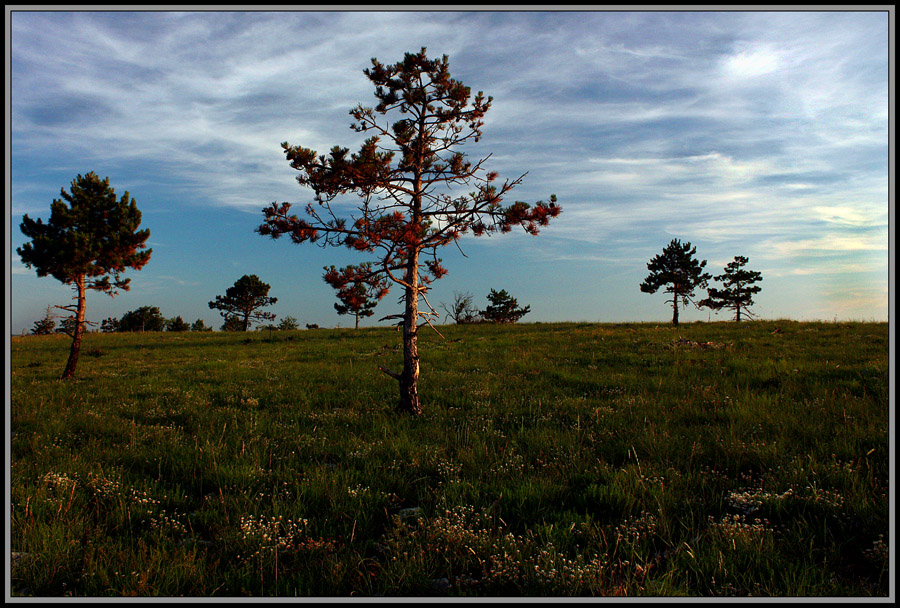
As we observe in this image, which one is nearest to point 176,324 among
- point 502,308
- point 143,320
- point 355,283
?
point 143,320

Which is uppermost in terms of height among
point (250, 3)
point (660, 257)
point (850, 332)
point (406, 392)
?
point (660, 257)

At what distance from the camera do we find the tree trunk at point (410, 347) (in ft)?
30.2

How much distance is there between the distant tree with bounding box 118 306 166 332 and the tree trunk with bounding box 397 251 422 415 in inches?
3118

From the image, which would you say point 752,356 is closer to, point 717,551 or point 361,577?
point 717,551

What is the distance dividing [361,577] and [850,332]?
89.0ft

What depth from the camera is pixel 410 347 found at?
9227 mm

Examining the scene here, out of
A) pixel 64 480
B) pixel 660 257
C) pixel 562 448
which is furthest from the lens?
pixel 660 257

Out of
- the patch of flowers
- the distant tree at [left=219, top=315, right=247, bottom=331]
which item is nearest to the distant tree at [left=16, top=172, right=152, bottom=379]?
the patch of flowers

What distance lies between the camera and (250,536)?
13.2 feet

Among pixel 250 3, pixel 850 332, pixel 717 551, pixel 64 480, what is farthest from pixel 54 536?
pixel 850 332

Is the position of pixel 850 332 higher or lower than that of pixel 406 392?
higher

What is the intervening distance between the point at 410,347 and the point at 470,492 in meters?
4.50

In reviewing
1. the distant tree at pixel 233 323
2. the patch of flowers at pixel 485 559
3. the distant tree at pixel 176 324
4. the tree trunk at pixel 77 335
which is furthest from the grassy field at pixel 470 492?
the distant tree at pixel 176 324

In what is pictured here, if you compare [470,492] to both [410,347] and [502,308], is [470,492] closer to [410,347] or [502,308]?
[410,347]
